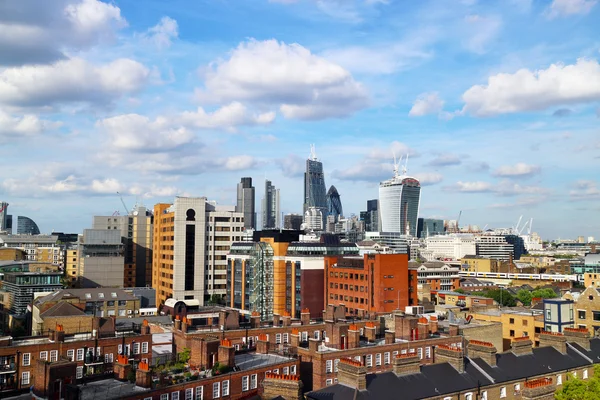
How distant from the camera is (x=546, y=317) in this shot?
8569 cm

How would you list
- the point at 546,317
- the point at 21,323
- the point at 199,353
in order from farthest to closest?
the point at 21,323 → the point at 546,317 → the point at 199,353

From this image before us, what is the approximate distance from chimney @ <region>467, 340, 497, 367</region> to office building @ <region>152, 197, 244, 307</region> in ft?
406

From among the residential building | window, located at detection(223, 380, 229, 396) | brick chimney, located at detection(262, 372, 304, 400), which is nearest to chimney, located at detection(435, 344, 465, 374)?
brick chimney, located at detection(262, 372, 304, 400)

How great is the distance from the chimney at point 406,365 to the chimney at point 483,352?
25.8ft

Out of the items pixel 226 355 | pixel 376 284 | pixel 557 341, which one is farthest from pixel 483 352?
pixel 376 284

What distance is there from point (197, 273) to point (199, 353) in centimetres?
12161

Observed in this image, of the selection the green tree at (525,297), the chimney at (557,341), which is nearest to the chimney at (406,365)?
the chimney at (557,341)

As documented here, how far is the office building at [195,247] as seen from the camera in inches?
6747

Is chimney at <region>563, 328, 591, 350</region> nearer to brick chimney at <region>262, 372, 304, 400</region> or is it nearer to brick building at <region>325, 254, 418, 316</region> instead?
brick chimney at <region>262, 372, 304, 400</region>

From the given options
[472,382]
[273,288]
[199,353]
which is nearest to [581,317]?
[472,382]

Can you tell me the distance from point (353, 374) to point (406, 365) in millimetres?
6230

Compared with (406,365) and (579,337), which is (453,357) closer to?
(406,365)

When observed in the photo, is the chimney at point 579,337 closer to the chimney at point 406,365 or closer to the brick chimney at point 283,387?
the chimney at point 406,365

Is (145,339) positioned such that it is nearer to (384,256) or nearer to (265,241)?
(384,256)
